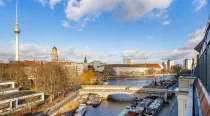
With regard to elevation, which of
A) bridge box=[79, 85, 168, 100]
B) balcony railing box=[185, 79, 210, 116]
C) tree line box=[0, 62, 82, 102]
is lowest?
bridge box=[79, 85, 168, 100]

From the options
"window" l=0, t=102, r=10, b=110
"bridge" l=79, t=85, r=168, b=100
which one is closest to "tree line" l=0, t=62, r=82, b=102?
"bridge" l=79, t=85, r=168, b=100

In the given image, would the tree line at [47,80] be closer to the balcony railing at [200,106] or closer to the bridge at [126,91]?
the bridge at [126,91]

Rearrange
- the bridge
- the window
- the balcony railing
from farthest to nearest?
1. the bridge
2. the window
3. the balcony railing

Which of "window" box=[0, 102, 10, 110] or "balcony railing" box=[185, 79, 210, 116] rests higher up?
"balcony railing" box=[185, 79, 210, 116]

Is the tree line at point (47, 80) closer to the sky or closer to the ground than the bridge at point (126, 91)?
closer to the sky

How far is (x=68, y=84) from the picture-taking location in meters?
51.2

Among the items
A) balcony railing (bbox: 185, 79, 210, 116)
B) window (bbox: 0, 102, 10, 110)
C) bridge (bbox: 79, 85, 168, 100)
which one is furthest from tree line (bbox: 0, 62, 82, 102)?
balcony railing (bbox: 185, 79, 210, 116)

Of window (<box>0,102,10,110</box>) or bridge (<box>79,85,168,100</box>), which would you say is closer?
window (<box>0,102,10,110</box>)

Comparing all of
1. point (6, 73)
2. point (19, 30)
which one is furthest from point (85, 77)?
point (19, 30)

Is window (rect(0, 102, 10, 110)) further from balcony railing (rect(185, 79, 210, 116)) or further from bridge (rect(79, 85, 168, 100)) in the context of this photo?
balcony railing (rect(185, 79, 210, 116))

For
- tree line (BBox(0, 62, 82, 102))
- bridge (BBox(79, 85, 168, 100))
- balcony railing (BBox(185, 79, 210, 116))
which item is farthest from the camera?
bridge (BBox(79, 85, 168, 100))

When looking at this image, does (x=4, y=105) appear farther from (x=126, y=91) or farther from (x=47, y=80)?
(x=126, y=91)

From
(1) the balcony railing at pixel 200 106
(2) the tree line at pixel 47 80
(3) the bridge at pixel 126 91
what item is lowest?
(3) the bridge at pixel 126 91

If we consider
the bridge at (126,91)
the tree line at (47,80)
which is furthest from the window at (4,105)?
the bridge at (126,91)
